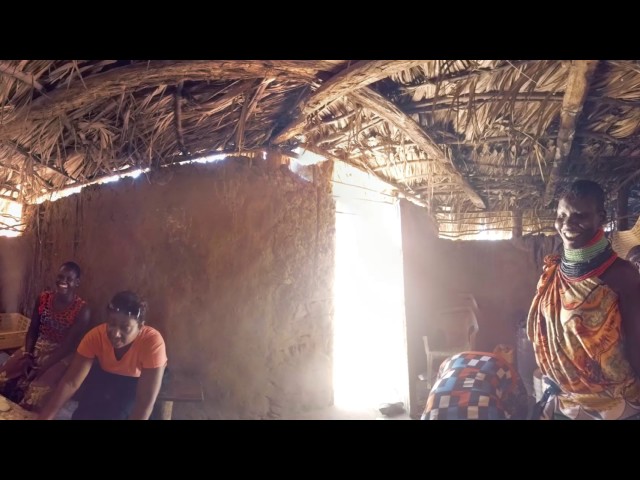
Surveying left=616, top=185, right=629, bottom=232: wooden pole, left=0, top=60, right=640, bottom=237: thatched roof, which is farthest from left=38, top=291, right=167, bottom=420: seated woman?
left=616, top=185, right=629, bottom=232: wooden pole

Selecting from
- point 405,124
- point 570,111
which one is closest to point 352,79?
point 405,124

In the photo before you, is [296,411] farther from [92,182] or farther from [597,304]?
[92,182]

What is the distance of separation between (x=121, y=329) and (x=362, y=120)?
77.4 inches

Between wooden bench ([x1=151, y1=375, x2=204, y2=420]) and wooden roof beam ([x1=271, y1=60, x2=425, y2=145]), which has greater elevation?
wooden roof beam ([x1=271, y1=60, x2=425, y2=145])

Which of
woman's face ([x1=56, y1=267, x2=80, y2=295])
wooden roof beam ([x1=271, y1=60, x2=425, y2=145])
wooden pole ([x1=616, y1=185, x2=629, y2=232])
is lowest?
woman's face ([x1=56, y1=267, x2=80, y2=295])

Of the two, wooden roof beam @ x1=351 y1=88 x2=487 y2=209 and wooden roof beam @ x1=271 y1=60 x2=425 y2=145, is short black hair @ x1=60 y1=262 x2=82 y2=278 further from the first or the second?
wooden roof beam @ x1=351 y1=88 x2=487 y2=209

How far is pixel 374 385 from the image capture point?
380 cm

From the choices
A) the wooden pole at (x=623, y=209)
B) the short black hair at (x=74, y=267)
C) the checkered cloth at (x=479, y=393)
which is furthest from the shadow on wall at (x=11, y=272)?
the wooden pole at (x=623, y=209)

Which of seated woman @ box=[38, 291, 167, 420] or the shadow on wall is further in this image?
the shadow on wall

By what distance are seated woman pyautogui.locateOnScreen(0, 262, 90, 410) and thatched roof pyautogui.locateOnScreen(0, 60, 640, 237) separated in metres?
0.69

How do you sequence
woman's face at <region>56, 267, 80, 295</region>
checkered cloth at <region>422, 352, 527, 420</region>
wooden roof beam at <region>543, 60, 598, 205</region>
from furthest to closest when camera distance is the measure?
woman's face at <region>56, 267, 80, 295</region> → checkered cloth at <region>422, 352, 527, 420</region> → wooden roof beam at <region>543, 60, 598, 205</region>

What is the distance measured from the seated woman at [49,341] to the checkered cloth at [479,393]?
7.16ft

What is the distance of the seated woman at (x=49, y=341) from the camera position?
2.66 metres

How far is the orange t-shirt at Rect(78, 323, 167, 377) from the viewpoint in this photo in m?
2.48
